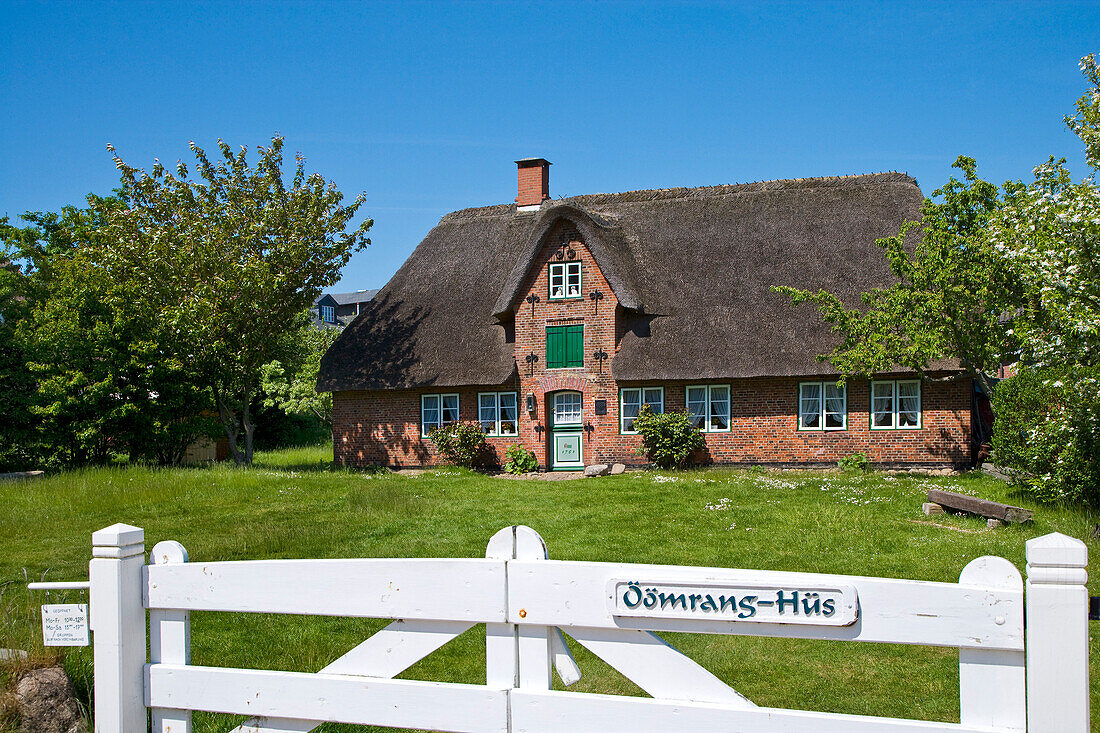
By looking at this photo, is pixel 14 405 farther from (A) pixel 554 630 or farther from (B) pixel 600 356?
(A) pixel 554 630

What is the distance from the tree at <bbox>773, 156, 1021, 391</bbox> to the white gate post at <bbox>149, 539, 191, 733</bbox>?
47.1ft

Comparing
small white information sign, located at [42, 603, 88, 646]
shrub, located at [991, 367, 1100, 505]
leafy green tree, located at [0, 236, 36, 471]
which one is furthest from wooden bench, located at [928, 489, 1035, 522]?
leafy green tree, located at [0, 236, 36, 471]

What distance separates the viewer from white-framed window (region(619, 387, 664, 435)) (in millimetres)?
22391

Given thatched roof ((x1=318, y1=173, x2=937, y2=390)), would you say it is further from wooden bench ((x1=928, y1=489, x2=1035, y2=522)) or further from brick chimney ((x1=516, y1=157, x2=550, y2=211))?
wooden bench ((x1=928, y1=489, x2=1035, y2=522))

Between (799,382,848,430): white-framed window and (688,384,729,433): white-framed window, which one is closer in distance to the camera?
(799,382,848,430): white-framed window

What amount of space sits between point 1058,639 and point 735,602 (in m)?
0.91

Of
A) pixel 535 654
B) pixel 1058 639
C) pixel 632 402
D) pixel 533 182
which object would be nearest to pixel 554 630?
pixel 535 654

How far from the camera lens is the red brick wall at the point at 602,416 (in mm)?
20594

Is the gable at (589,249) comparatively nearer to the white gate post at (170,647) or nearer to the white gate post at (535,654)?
the white gate post at (170,647)

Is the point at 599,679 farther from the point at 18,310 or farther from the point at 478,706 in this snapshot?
the point at 18,310

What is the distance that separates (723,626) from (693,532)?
8989mm

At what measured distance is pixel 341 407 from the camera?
998 inches

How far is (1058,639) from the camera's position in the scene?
2.58 m

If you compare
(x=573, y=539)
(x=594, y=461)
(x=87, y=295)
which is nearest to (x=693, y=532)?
(x=573, y=539)
